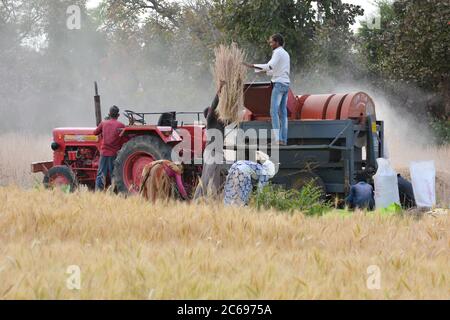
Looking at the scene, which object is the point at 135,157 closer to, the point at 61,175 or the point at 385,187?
the point at 61,175

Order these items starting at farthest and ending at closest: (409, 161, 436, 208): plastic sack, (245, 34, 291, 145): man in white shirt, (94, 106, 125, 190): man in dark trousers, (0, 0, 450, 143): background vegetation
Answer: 1. (0, 0, 450, 143): background vegetation
2. (94, 106, 125, 190): man in dark trousers
3. (409, 161, 436, 208): plastic sack
4. (245, 34, 291, 145): man in white shirt

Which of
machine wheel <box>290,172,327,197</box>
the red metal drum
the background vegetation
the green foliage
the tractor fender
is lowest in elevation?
the green foliage

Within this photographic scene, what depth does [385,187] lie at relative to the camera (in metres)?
11.1

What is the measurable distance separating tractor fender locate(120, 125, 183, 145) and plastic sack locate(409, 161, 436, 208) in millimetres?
3317

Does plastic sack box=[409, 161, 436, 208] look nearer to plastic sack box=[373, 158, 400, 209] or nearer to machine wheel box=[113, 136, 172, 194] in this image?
plastic sack box=[373, 158, 400, 209]

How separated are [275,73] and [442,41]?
32.8 feet

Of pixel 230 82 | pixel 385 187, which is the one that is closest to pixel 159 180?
pixel 230 82

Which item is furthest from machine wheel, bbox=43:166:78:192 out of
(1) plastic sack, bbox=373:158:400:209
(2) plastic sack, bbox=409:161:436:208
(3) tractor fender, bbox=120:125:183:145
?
(2) plastic sack, bbox=409:161:436:208

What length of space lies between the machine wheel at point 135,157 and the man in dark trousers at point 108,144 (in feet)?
0.77

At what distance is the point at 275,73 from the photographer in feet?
37.4

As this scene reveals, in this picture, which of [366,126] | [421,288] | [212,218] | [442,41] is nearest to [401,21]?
[442,41]

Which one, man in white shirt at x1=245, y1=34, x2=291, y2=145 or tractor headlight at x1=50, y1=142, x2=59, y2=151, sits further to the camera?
tractor headlight at x1=50, y1=142, x2=59, y2=151

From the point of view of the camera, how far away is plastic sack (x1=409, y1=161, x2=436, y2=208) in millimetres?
11469
